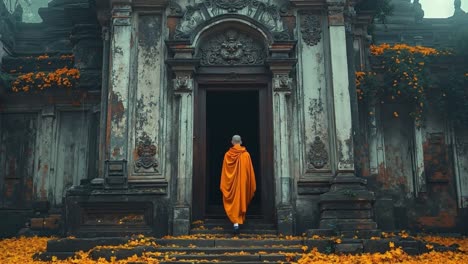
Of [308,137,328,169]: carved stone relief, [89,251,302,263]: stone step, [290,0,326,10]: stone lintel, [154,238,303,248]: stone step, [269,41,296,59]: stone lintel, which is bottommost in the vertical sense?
[89,251,302,263]: stone step

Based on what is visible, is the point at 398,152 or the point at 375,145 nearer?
the point at 375,145

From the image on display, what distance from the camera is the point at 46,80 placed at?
1489 cm

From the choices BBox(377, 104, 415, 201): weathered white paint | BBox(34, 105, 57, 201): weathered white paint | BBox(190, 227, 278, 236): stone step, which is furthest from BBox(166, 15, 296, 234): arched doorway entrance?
BBox(34, 105, 57, 201): weathered white paint

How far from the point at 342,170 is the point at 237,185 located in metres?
2.27

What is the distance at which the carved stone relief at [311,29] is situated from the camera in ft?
39.5

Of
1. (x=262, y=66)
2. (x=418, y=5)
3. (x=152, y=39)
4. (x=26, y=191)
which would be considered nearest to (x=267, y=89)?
(x=262, y=66)

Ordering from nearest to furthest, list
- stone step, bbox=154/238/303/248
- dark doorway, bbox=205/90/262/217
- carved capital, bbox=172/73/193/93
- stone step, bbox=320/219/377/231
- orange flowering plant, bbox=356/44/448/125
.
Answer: stone step, bbox=154/238/303/248 < stone step, bbox=320/219/377/231 < carved capital, bbox=172/73/193/93 < orange flowering plant, bbox=356/44/448/125 < dark doorway, bbox=205/90/262/217

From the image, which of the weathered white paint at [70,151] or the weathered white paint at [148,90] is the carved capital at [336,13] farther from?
the weathered white paint at [70,151]

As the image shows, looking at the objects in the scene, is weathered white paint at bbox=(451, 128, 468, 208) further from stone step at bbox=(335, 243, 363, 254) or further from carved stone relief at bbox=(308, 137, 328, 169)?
stone step at bbox=(335, 243, 363, 254)

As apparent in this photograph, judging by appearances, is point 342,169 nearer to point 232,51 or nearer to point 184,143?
point 184,143

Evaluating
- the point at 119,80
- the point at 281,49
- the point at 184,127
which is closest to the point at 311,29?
the point at 281,49

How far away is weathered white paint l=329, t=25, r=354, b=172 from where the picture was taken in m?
11.2

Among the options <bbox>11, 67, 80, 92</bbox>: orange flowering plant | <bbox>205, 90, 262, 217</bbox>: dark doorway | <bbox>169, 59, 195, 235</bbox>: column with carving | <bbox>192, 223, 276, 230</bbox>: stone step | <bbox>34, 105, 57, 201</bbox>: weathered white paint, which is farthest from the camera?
<bbox>205, 90, 262, 217</bbox>: dark doorway

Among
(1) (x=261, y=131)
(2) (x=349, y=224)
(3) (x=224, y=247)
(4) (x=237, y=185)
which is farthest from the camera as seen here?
(1) (x=261, y=131)
